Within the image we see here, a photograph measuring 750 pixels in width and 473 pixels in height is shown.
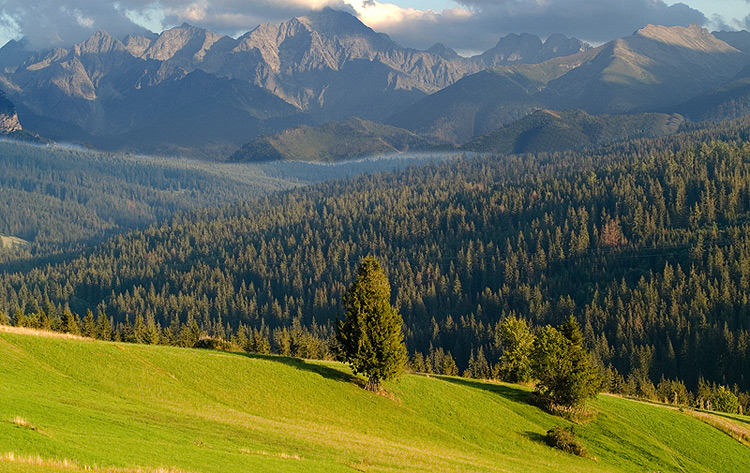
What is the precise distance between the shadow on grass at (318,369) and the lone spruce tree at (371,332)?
1.47 meters

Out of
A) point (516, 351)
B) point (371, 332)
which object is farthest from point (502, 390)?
point (371, 332)

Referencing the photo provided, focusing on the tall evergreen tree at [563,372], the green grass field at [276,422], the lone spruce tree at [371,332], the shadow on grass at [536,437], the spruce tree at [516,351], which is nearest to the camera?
the green grass field at [276,422]

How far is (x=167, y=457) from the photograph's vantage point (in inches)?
1766

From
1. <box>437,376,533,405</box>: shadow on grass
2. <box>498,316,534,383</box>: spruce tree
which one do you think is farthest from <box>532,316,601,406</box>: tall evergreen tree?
<box>498,316,534,383</box>: spruce tree

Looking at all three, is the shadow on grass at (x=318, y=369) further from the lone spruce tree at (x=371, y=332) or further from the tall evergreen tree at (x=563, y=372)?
the tall evergreen tree at (x=563, y=372)

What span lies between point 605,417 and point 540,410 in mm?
7796

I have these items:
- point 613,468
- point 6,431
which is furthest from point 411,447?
point 6,431

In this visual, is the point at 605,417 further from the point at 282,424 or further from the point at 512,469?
the point at 282,424

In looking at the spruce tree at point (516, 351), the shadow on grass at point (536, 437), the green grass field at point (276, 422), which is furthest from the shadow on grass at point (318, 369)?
the spruce tree at point (516, 351)

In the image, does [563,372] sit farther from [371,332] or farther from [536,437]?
[371,332]

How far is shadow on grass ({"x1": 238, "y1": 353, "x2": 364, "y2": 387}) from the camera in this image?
283ft

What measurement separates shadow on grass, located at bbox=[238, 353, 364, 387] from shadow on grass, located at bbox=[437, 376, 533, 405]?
1693 cm

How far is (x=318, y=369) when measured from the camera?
88875 mm

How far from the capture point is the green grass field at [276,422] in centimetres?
4650
